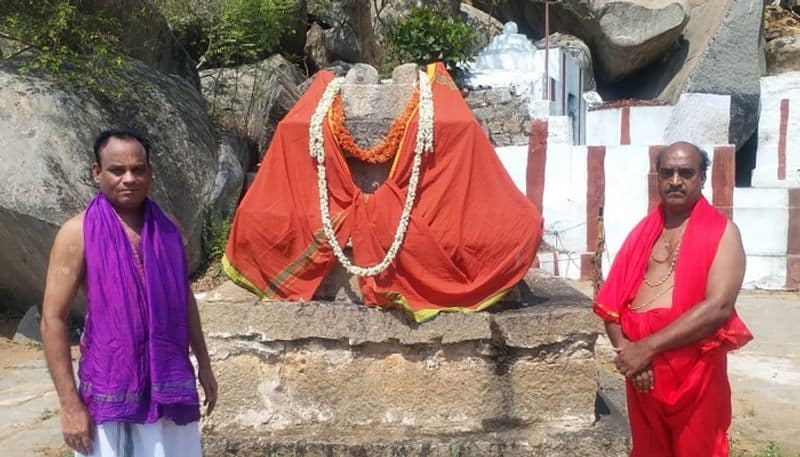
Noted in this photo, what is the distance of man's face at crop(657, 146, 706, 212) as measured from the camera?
2.71 metres

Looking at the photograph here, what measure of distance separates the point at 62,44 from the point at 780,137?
9067 millimetres

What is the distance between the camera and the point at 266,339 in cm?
359

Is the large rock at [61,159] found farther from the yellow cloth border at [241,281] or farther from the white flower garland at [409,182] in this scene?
the white flower garland at [409,182]

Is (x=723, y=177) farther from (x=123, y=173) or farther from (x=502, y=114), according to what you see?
(x=123, y=173)

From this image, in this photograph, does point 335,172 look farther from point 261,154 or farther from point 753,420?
point 261,154

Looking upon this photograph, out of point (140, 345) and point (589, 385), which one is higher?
point (140, 345)

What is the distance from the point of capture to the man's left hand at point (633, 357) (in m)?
2.67

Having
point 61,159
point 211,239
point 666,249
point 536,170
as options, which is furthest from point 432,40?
point 666,249

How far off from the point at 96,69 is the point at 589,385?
5460 millimetres

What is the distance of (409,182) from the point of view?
3564 millimetres

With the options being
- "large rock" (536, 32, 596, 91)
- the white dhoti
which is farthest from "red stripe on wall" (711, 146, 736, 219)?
the white dhoti

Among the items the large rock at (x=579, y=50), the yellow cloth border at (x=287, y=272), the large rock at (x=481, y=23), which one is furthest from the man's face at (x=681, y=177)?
the large rock at (x=481, y=23)

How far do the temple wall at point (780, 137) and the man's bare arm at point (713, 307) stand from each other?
9141 millimetres

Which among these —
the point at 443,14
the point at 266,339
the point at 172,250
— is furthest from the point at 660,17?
the point at 172,250
